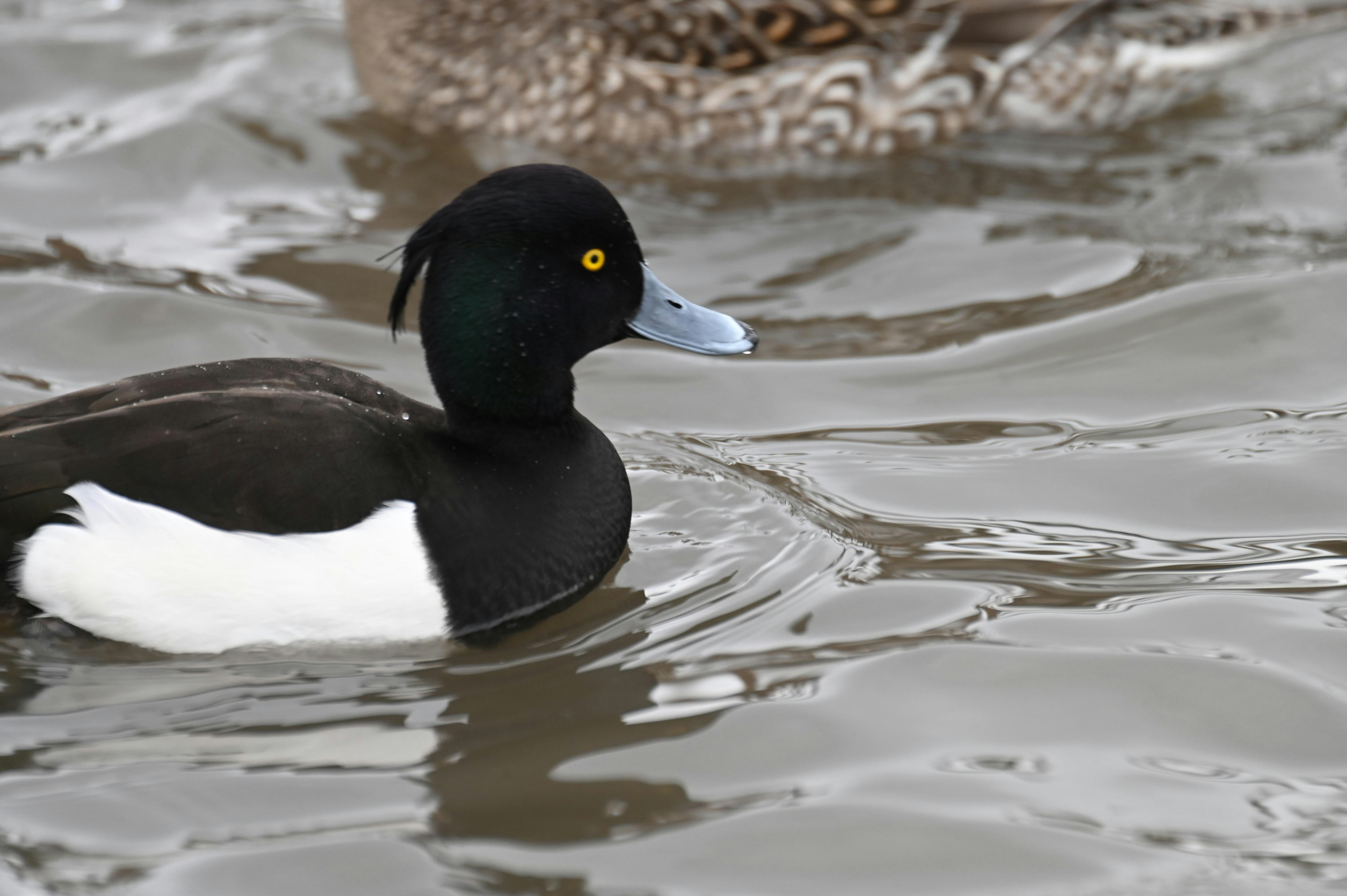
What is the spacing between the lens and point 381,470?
4320 mm

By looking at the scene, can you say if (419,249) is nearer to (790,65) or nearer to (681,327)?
(681,327)

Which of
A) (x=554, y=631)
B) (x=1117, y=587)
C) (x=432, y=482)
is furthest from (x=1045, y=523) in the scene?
(x=432, y=482)

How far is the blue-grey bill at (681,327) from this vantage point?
478 cm

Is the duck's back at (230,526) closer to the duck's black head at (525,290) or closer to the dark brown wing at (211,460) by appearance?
the dark brown wing at (211,460)

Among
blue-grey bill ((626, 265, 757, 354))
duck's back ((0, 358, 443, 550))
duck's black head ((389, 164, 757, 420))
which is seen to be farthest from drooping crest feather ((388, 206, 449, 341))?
blue-grey bill ((626, 265, 757, 354))

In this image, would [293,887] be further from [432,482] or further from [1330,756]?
[1330,756]

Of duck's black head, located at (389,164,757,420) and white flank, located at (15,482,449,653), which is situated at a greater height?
duck's black head, located at (389,164,757,420)

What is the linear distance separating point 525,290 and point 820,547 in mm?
1229

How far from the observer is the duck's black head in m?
4.46

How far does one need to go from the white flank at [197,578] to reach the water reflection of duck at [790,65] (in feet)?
12.5

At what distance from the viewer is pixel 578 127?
7586 millimetres

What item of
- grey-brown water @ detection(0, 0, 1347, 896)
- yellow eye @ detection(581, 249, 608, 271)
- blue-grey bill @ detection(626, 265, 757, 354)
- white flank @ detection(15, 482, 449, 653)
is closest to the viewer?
grey-brown water @ detection(0, 0, 1347, 896)

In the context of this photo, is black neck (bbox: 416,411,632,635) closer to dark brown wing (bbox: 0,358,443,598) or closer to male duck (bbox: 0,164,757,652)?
male duck (bbox: 0,164,757,652)

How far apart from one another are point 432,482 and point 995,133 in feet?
14.5
